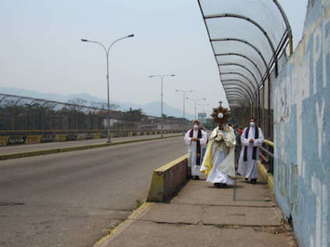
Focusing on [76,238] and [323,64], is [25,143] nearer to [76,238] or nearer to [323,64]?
[76,238]

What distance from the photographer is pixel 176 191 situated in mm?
8609

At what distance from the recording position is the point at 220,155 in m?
9.32

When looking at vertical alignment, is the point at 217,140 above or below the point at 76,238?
above

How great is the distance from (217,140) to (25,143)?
2259 centimetres

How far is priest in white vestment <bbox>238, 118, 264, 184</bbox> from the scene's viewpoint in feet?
32.7

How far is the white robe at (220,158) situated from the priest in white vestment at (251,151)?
810 mm

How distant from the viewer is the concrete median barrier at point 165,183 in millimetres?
7207

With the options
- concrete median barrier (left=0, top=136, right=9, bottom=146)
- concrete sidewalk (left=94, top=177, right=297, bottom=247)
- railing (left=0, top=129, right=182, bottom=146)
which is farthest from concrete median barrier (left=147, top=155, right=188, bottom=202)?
railing (left=0, top=129, right=182, bottom=146)

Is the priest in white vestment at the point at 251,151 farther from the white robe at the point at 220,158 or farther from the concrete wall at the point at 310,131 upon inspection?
the concrete wall at the point at 310,131

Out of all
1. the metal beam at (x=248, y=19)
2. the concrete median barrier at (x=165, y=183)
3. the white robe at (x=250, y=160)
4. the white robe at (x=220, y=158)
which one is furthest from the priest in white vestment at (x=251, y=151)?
the metal beam at (x=248, y=19)

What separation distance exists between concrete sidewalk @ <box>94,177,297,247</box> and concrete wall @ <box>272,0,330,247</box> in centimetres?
48

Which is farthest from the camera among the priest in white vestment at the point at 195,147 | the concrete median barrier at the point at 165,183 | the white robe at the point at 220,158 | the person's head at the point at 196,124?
the person's head at the point at 196,124

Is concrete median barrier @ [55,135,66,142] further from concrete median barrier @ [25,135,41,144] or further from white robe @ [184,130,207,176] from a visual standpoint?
white robe @ [184,130,207,176]

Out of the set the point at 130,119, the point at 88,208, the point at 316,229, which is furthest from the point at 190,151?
the point at 130,119
